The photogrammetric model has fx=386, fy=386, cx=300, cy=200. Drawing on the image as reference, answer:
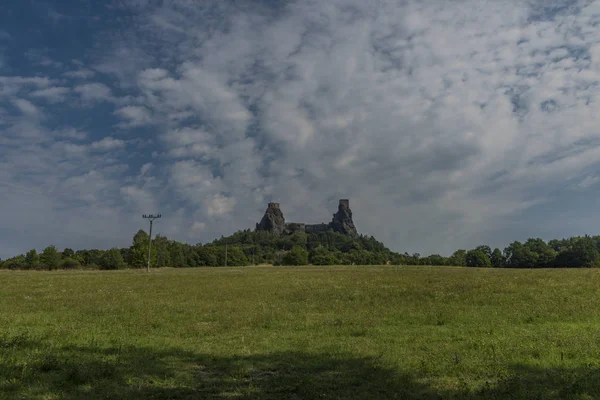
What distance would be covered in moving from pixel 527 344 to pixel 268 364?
10.7m

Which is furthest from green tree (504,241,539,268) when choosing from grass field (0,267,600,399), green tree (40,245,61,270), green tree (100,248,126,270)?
green tree (40,245,61,270)

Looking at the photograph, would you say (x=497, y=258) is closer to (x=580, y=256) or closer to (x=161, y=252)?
(x=580, y=256)

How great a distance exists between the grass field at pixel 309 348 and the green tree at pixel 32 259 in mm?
134845

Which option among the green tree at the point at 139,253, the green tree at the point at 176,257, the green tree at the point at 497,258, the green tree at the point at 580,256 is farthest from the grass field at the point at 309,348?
the green tree at the point at 497,258

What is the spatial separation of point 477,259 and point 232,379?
598ft

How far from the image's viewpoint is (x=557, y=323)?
20.2 meters

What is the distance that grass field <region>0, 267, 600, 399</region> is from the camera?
35.9ft

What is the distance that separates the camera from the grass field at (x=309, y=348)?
10.9m

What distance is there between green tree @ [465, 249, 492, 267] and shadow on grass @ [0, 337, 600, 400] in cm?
17204

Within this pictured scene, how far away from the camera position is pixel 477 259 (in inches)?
6831

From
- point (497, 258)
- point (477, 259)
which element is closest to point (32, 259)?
point (477, 259)

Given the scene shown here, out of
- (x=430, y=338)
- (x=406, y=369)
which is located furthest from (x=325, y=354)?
(x=430, y=338)

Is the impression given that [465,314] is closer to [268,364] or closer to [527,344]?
[527,344]

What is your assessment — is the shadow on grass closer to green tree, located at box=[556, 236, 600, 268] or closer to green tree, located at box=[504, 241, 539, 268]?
green tree, located at box=[556, 236, 600, 268]
